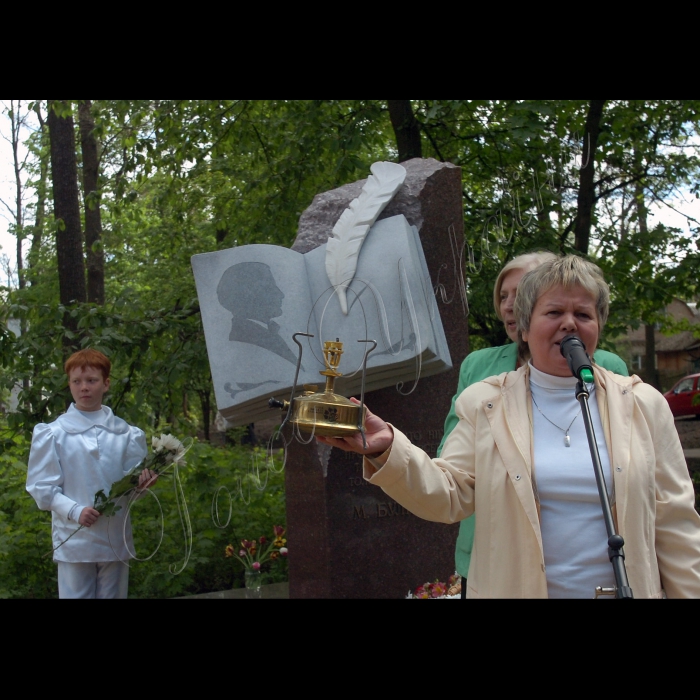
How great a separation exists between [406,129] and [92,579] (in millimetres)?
5096

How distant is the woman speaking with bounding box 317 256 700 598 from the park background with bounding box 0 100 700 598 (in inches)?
151

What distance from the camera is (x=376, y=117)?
26.7 feet

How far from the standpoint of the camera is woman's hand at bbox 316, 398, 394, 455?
Result: 6.31ft

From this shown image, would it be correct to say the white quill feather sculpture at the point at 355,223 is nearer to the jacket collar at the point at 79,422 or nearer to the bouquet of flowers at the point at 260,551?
the jacket collar at the point at 79,422

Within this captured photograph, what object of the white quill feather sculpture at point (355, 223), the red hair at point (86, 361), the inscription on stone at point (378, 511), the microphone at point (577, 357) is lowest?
the inscription on stone at point (378, 511)

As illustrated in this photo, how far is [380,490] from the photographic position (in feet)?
15.4

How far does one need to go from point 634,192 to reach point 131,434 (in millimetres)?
6166

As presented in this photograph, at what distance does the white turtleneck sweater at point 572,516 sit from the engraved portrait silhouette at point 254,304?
93.3 inches

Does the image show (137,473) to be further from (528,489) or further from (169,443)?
(528,489)

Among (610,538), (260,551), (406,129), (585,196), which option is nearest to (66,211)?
(406,129)

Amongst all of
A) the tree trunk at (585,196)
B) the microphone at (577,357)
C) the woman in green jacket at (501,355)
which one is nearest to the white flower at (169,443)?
the woman in green jacket at (501,355)

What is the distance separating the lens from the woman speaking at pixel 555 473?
193 centimetres

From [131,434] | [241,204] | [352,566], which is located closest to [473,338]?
[241,204]

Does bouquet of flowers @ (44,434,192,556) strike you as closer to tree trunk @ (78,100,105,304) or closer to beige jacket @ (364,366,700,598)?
beige jacket @ (364,366,700,598)
